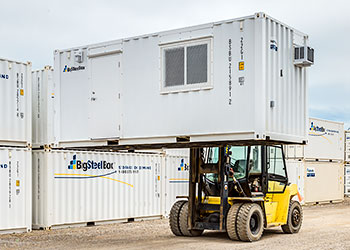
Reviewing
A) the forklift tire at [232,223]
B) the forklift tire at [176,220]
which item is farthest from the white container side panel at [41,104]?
the forklift tire at [232,223]

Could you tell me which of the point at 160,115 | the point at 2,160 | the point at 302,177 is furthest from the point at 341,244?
the point at 302,177

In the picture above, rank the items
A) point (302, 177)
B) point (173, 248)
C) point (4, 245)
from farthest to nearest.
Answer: point (302, 177) < point (4, 245) < point (173, 248)

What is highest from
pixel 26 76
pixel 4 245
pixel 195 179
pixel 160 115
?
pixel 26 76

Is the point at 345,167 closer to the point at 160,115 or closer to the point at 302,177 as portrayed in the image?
the point at 302,177

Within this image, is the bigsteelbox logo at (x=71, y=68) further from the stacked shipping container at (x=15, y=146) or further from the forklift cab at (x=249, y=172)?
the forklift cab at (x=249, y=172)

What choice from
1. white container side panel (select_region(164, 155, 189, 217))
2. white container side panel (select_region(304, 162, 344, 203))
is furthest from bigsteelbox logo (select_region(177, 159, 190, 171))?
white container side panel (select_region(304, 162, 344, 203))

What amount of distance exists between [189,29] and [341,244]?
626cm

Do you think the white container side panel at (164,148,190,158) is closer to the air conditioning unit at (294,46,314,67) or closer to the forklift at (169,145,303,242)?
the forklift at (169,145,303,242)

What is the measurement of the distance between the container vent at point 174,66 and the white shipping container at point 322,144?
1695 centimetres

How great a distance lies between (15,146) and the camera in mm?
15203

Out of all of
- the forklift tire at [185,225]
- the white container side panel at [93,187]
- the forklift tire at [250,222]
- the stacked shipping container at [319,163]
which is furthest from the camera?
the stacked shipping container at [319,163]

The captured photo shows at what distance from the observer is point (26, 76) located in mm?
15461

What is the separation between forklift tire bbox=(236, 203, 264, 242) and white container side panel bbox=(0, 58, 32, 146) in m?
6.66

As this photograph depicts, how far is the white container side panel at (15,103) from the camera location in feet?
48.9
